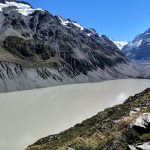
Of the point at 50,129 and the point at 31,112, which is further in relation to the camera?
the point at 31,112

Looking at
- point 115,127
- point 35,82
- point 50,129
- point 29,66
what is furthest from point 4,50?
point 115,127

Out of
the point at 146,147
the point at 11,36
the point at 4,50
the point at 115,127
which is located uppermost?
the point at 11,36

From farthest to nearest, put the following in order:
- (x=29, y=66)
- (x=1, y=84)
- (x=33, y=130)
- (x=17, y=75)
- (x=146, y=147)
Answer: (x=29, y=66), (x=17, y=75), (x=1, y=84), (x=33, y=130), (x=146, y=147)

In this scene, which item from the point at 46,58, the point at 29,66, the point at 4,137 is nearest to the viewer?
the point at 4,137

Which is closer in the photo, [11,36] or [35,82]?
[35,82]

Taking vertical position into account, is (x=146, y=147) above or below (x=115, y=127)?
below

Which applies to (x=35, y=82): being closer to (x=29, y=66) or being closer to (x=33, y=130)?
(x=29, y=66)

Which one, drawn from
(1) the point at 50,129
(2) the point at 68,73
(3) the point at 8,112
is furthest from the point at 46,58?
(1) the point at 50,129

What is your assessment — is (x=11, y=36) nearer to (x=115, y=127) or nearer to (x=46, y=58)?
(x=46, y=58)

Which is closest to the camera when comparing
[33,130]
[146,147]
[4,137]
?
[146,147]
